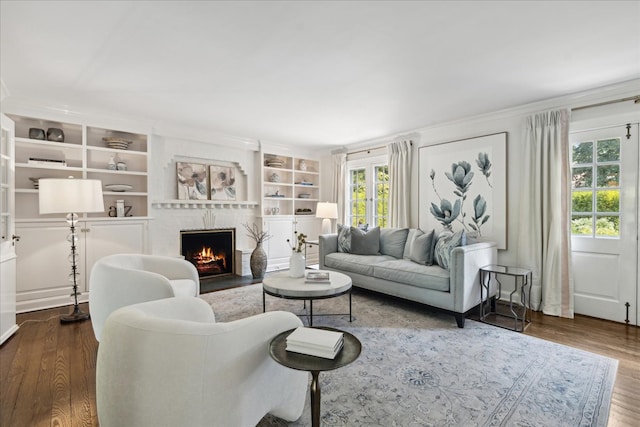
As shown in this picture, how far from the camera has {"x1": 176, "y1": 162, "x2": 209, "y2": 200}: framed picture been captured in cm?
489

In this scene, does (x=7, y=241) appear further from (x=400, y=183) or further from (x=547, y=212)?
(x=547, y=212)

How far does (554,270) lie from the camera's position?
135 inches

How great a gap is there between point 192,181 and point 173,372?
4304mm

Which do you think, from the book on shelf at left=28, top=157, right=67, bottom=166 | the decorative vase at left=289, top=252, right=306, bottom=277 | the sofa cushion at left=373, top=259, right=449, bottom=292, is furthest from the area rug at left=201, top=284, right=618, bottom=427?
the book on shelf at left=28, top=157, right=67, bottom=166

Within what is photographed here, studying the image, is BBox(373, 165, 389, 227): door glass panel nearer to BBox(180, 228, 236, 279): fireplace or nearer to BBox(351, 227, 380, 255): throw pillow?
BBox(351, 227, 380, 255): throw pillow

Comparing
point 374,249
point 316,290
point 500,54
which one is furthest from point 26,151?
A: point 500,54

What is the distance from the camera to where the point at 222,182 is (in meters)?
5.35

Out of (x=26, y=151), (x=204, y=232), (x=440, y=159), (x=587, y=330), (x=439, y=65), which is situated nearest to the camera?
(x=439, y=65)

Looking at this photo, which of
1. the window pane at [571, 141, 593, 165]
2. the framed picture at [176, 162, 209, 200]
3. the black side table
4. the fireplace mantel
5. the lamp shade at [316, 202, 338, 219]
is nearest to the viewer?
the black side table

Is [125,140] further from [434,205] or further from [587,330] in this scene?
[587,330]

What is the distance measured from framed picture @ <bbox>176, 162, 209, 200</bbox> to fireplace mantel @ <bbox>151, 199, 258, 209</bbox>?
120 mm

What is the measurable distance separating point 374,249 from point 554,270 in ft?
6.90

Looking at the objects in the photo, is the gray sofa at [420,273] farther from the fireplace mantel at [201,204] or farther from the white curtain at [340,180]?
the fireplace mantel at [201,204]

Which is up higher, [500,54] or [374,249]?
[500,54]
